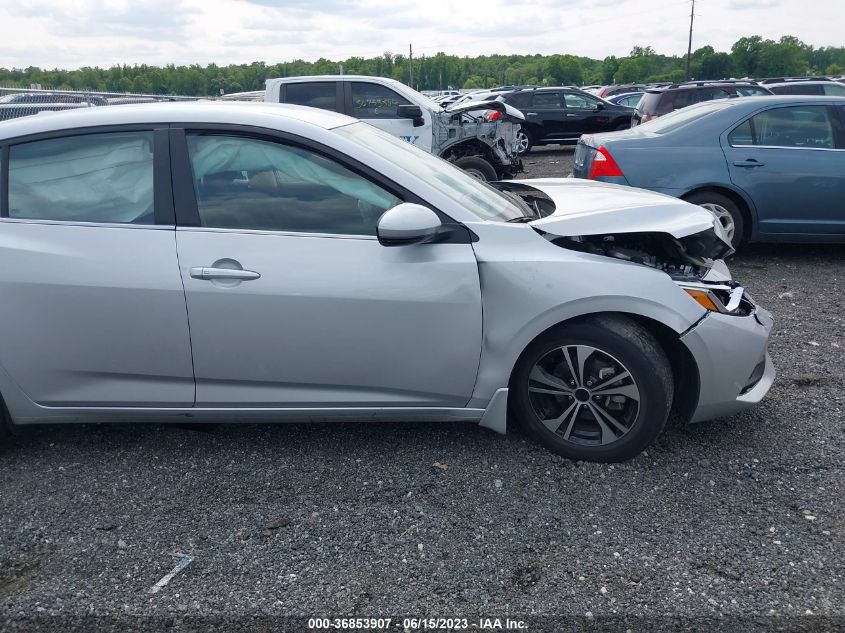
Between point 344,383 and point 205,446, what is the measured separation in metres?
0.91

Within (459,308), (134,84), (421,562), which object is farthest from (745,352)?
(134,84)

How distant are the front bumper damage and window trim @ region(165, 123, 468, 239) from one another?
1113mm

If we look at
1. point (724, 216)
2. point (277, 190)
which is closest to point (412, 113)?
point (724, 216)

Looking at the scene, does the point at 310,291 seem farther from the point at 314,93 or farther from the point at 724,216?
the point at 314,93

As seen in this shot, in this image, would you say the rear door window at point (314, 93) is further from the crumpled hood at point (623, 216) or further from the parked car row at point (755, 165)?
the crumpled hood at point (623, 216)

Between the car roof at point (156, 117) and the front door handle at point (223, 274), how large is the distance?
681mm

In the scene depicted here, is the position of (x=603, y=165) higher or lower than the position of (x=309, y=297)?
higher

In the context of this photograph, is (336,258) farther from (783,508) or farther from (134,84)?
(134,84)

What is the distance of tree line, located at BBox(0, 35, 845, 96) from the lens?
118 feet

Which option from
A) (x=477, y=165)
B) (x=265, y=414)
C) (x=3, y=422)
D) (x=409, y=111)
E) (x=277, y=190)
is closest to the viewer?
(x=277, y=190)

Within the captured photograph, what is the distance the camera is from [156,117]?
339 cm

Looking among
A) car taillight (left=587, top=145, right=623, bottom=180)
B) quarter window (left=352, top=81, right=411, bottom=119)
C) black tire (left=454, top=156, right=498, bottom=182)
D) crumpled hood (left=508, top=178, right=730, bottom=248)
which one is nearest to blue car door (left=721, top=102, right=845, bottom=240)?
car taillight (left=587, top=145, right=623, bottom=180)

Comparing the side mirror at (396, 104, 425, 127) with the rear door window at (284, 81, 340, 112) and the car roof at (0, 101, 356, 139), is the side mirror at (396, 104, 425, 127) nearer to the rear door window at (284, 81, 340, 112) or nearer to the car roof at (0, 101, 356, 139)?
the rear door window at (284, 81, 340, 112)

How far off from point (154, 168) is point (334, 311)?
3.44 feet
